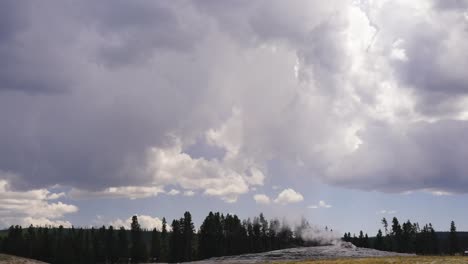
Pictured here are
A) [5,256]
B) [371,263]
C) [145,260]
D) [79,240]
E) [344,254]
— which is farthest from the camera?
[145,260]

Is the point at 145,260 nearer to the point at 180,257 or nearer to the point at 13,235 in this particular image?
the point at 180,257

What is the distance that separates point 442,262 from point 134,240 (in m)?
149

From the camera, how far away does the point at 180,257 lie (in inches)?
7741

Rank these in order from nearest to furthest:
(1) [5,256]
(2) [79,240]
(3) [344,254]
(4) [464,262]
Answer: (4) [464,262] → (1) [5,256] → (3) [344,254] → (2) [79,240]

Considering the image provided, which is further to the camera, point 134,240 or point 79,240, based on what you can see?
point 134,240

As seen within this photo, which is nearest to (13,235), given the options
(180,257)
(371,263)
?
(180,257)

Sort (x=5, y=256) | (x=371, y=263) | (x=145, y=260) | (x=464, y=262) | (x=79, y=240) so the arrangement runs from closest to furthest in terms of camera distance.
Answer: (x=464, y=262) → (x=371, y=263) → (x=5, y=256) → (x=79, y=240) → (x=145, y=260)

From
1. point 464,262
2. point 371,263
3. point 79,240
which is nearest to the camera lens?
point 464,262

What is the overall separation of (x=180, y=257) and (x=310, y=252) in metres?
63.8

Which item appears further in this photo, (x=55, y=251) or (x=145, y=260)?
(x=145, y=260)

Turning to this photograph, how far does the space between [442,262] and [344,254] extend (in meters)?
75.9

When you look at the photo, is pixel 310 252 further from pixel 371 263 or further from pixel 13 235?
pixel 13 235

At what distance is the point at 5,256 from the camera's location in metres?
108

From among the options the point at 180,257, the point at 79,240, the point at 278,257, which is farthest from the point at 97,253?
the point at 278,257
